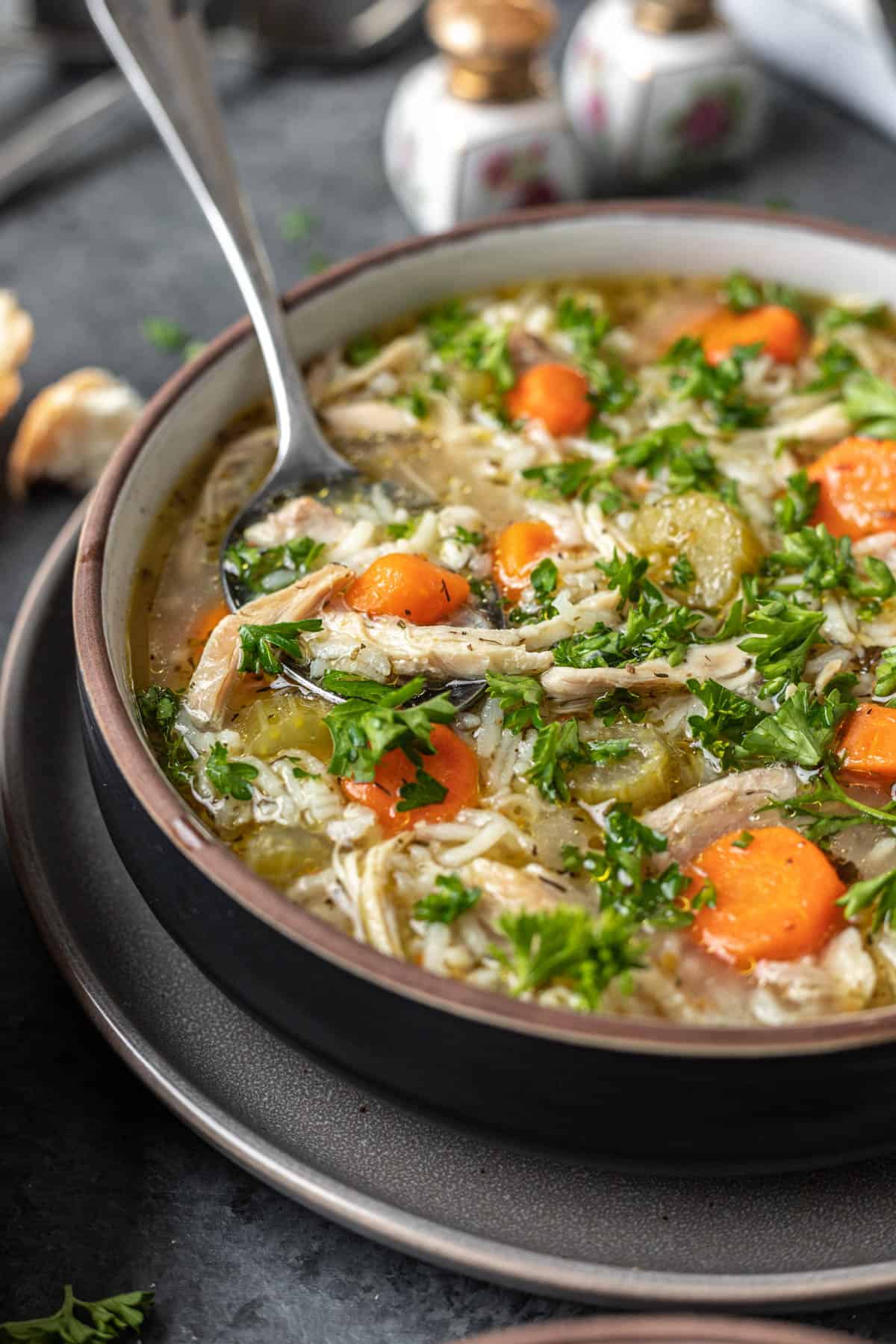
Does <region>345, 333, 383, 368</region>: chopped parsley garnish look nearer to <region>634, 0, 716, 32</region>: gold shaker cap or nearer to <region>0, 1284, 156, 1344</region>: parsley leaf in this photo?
<region>634, 0, 716, 32</region>: gold shaker cap

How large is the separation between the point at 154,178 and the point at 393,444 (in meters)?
2.61

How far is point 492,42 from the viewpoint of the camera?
4832mm

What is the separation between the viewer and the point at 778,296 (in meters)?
4.20

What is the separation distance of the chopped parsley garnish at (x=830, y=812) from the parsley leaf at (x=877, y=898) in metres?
0.19

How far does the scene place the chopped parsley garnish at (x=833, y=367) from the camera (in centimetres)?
391

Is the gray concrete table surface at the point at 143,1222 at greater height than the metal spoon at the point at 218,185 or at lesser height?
lesser

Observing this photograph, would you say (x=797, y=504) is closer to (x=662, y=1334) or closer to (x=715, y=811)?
(x=715, y=811)

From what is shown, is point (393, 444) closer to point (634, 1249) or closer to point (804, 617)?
point (804, 617)

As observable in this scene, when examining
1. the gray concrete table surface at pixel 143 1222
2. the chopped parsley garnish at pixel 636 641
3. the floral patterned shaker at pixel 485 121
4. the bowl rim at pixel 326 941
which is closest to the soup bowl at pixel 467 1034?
the bowl rim at pixel 326 941

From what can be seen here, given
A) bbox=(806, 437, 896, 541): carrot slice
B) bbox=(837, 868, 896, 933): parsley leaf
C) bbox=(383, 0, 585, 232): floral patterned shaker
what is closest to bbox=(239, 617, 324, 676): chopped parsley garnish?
bbox=(837, 868, 896, 933): parsley leaf

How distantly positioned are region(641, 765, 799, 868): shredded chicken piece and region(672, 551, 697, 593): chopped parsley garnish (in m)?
0.61

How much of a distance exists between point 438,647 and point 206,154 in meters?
1.76

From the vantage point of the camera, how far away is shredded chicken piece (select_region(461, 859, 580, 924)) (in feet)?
8.52

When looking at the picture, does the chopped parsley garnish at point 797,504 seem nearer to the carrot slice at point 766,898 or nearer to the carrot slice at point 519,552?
the carrot slice at point 519,552
